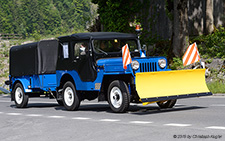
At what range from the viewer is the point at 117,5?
100 feet

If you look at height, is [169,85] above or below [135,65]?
below

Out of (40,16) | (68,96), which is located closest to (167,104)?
(68,96)

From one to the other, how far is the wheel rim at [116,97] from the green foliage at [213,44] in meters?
12.4

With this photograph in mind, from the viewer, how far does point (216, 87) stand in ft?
69.8

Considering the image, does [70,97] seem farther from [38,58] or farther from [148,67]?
[148,67]

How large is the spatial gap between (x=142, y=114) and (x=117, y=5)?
17.5m

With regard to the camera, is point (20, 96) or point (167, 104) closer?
point (167, 104)

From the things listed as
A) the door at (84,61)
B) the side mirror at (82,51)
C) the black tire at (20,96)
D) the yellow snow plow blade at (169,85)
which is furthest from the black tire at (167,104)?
the black tire at (20,96)

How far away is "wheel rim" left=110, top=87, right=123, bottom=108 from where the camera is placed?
13.8 meters

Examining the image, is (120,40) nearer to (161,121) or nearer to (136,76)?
(136,76)

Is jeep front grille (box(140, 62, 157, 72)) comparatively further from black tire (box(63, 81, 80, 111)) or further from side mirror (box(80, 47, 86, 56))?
black tire (box(63, 81, 80, 111))

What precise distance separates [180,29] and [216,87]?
5.96 m

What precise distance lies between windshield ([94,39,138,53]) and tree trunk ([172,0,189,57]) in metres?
10.6

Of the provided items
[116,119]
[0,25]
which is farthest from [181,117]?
[0,25]
